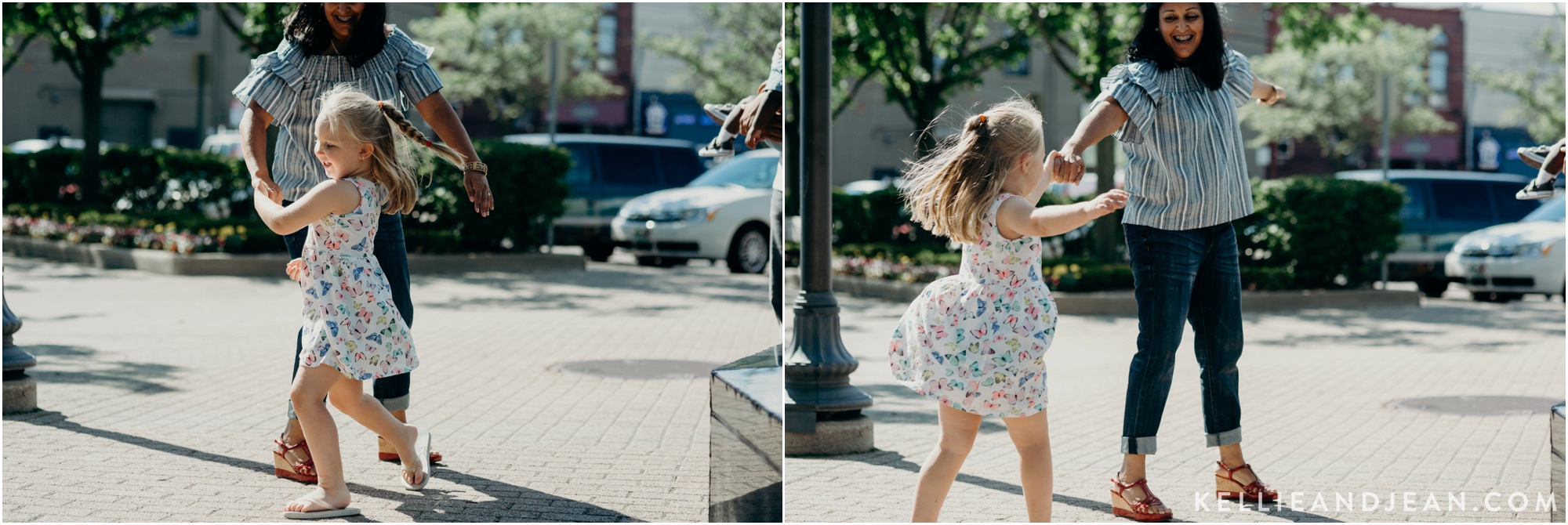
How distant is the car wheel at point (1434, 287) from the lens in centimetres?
1688

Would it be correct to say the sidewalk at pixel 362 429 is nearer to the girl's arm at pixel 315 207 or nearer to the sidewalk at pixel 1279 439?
the sidewalk at pixel 1279 439

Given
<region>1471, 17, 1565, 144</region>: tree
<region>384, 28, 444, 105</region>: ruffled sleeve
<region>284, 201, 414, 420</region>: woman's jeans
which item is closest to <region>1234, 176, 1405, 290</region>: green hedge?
<region>384, 28, 444, 105</region>: ruffled sleeve

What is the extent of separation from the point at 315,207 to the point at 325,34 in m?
0.85

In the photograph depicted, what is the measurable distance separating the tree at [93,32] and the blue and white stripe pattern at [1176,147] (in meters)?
16.3

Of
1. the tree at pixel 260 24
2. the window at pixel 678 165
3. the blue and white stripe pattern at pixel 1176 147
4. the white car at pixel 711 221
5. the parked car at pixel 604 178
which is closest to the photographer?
the blue and white stripe pattern at pixel 1176 147

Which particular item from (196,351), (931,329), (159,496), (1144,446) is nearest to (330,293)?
(159,496)

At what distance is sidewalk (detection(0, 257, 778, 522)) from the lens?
159 inches

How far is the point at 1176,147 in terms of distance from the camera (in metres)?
4.02

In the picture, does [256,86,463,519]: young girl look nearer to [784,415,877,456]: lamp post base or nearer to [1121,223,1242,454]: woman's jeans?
[784,415,877,456]: lamp post base

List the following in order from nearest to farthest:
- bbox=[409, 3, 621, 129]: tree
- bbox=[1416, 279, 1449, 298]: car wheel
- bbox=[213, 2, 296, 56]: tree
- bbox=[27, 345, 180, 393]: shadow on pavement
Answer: bbox=[27, 345, 180, 393]: shadow on pavement < bbox=[213, 2, 296, 56]: tree < bbox=[1416, 279, 1449, 298]: car wheel < bbox=[409, 3, 621, 129]: tree

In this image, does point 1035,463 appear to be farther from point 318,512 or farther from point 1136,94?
point 318,512

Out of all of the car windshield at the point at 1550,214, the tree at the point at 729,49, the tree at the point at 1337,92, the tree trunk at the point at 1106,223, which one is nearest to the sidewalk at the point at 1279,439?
the tree trunk at the point at 1106,223

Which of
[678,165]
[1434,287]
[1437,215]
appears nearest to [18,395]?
[678,165]

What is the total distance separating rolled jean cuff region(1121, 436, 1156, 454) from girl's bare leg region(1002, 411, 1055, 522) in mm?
898
